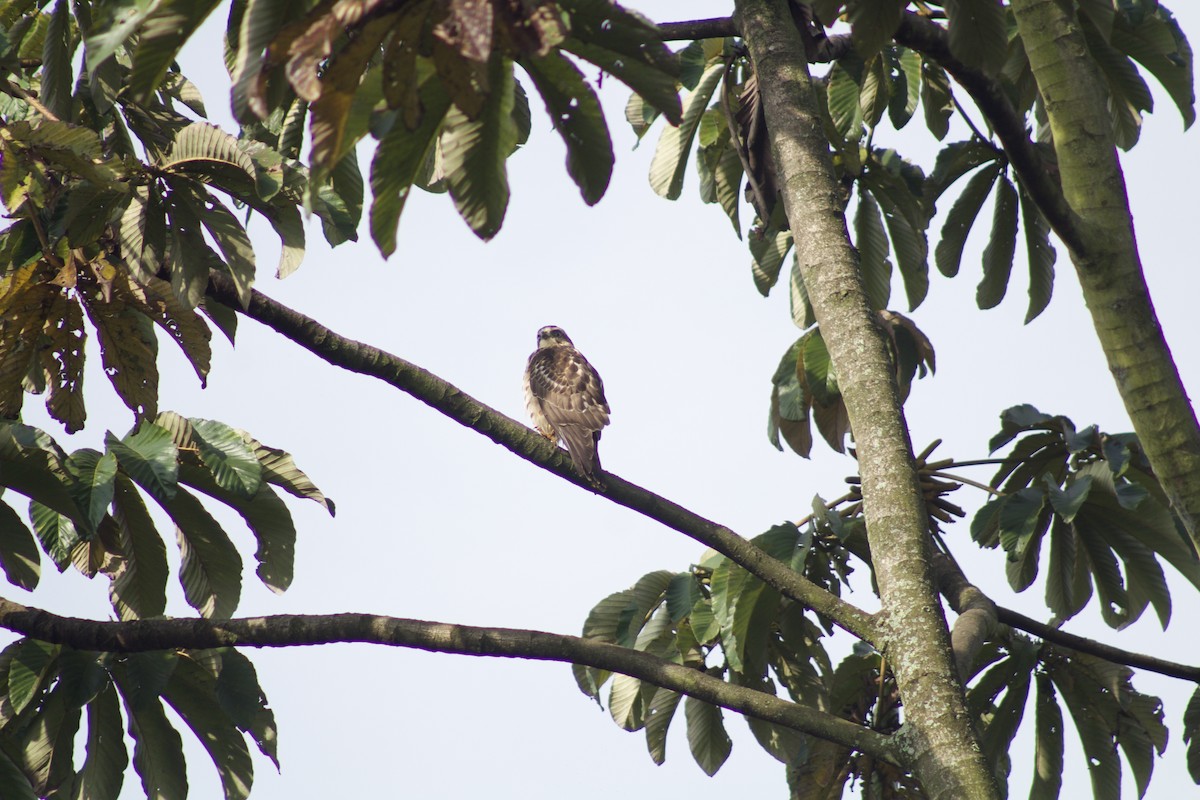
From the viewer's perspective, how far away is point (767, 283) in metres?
6.65

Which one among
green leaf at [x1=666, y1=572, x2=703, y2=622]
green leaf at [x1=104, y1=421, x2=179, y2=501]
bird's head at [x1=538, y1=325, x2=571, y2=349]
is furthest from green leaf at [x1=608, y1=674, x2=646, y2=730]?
bird's head at [x1=538, y1=325, x2=571, y2=349]

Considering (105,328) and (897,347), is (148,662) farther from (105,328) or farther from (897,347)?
(897,347)

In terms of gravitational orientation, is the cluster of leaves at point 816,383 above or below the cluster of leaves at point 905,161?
below

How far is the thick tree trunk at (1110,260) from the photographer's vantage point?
3.38 metres

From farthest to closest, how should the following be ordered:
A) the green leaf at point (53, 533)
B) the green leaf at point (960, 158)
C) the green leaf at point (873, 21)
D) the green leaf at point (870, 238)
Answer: the green leaf at point (870, 238) → the green leaf at point (960, 158) → the green leaf at point (53, 533) → the green leaf at point (873, 21)

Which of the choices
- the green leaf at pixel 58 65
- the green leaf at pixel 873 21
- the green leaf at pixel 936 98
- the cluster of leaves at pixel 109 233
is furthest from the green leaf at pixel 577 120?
the green leaf at pixel 936 98

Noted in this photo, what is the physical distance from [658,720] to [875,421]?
2.41m

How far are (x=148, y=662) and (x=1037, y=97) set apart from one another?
193 inches

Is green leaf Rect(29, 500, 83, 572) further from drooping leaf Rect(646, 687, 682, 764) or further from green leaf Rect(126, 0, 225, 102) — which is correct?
drooping leaf Rect(646, 687, 682, 764)

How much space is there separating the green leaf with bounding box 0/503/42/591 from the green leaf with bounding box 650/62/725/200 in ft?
11.7

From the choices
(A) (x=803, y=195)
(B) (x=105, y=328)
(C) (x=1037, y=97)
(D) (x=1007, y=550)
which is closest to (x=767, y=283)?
(C) (x=1037, y=97)

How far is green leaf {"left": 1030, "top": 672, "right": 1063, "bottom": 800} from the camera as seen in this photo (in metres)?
5.06

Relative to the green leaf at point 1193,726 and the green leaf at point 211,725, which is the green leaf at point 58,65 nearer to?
the green leaf at point 211,725

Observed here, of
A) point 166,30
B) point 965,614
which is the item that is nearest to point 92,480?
point 166,30
